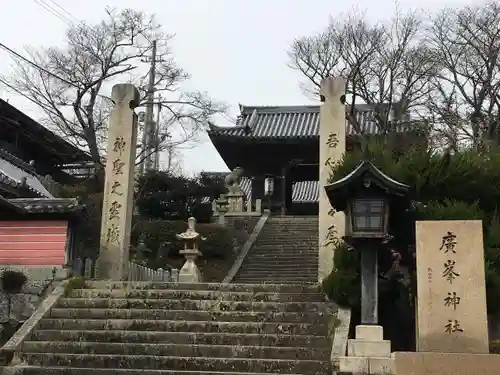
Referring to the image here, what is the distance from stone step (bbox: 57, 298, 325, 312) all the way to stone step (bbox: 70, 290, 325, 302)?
210 mm

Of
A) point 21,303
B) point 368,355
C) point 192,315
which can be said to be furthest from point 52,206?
point 368,355

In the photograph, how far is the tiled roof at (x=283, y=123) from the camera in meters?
29.9

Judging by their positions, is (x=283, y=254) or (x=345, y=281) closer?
(x=345, y=281)

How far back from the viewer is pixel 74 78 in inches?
1045

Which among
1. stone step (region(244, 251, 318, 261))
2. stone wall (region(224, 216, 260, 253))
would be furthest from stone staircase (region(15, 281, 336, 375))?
stone wall (region(224, 216, 260, 253))

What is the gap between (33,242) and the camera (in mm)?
12398

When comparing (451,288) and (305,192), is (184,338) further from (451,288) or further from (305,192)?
(305,192)

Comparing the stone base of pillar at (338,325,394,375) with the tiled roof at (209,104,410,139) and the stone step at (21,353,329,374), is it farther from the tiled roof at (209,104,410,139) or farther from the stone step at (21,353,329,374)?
the tiled roof at (209,104,410,139)

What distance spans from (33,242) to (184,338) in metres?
4.34

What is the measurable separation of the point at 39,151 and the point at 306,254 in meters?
13.8

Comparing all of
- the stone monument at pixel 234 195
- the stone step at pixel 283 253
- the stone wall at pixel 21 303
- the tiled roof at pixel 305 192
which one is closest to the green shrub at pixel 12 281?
the stone wall at pixel 21 303

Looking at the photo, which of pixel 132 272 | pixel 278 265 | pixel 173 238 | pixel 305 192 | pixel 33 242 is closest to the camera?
pixel 33 242

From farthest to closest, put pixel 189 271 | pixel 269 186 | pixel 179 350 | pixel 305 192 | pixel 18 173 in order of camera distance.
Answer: pixel 305 192
pixel 269 186
pixel 18 173
pixel 189 271
pixel 179 350

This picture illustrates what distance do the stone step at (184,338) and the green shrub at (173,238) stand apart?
1150 cm
